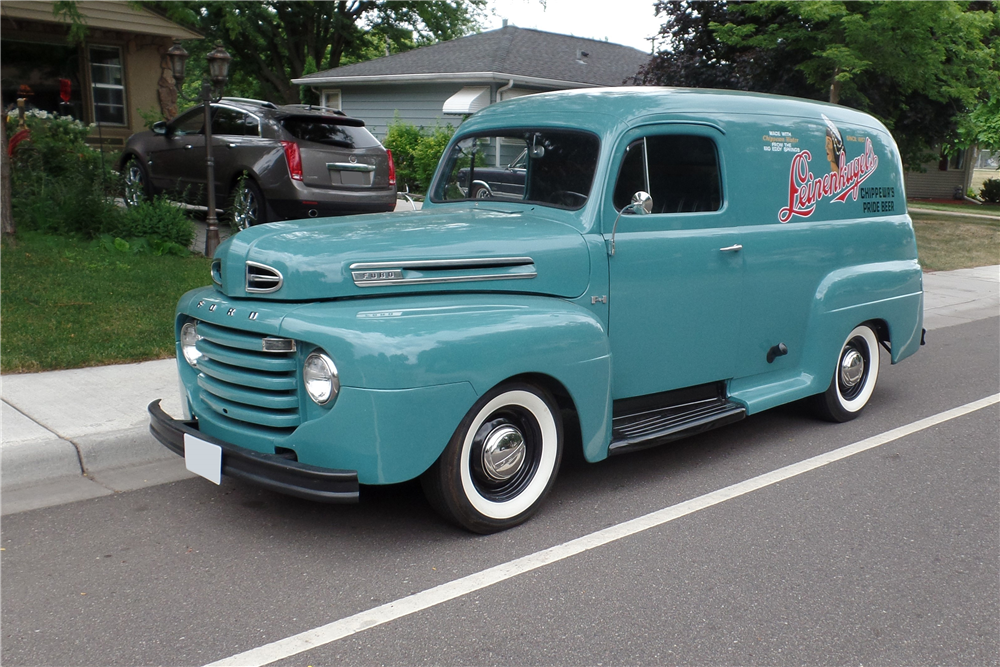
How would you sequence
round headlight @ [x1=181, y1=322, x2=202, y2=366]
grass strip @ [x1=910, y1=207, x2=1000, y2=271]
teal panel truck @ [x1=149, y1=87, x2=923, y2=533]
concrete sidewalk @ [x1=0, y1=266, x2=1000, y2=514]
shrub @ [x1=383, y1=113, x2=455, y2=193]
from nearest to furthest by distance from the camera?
teal panel truck @ [x1=149, y1=87, x2=923, y2=533], round headlight @ [x1=181, y1=322, x2=202, y2=366], concrete sidewalk @ [x1=0, y1=266, x2=1000, y2=514], grass strip @ [x1=910, y1=207, x2=1000, y2=271], shrub @ [x1=383, y1=113, x2=455, y2=193]

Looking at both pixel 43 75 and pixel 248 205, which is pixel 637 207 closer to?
pixel 248 205

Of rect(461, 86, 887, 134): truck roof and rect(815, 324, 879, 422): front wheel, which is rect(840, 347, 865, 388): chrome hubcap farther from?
rect(461, 86, 887, 134): truck roof

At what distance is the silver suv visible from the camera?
33.9 feet

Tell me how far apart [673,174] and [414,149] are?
16.1 meters

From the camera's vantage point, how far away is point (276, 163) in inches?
405

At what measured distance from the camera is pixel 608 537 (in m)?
4.11

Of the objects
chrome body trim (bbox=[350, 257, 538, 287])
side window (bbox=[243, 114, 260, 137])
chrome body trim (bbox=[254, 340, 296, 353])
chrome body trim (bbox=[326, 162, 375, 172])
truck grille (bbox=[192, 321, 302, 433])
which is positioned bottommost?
truck grille (bbox=[192, 321, 302, 433])

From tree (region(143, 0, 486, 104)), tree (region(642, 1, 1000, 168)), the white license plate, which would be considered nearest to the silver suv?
the white license plate

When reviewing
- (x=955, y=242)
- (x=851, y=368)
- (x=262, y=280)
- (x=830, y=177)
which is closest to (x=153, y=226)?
(x=262, y=280)

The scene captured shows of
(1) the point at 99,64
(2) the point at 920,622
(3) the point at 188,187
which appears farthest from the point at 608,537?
(1) the point at 99,64

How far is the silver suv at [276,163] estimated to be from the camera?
1032 cm

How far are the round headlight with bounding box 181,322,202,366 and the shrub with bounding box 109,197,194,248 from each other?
6.10 meters

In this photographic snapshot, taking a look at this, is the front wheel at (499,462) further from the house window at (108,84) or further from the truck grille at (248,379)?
the house window at (108,84)

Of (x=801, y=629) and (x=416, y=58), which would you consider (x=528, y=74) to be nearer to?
(x=416, y=58)
